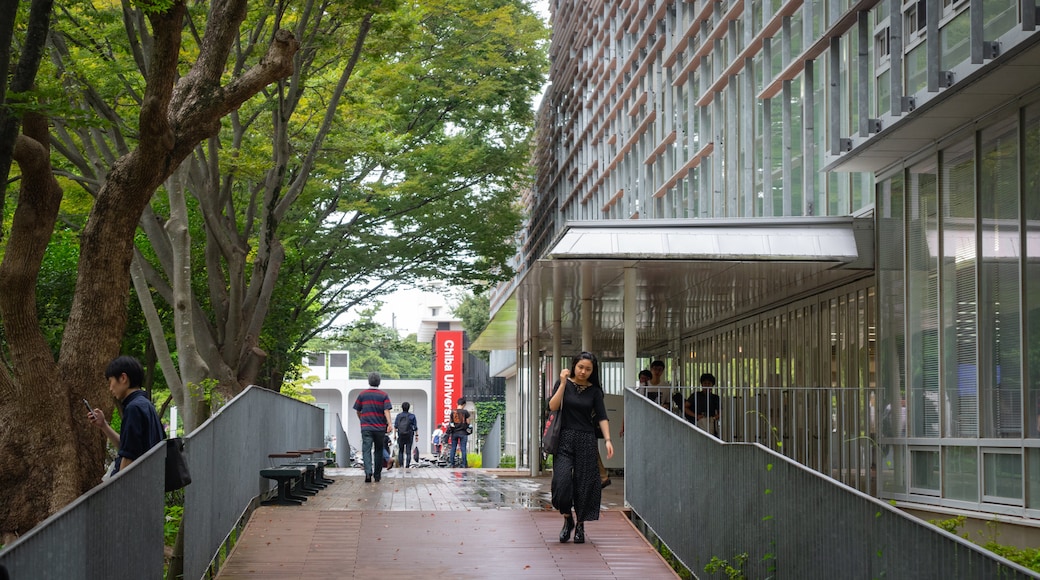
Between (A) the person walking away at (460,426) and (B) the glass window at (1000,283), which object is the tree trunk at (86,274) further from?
(A) the person walking away at (460,426)

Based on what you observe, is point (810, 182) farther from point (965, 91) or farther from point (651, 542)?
point (651, 542)

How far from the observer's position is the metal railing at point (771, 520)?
18.0ft

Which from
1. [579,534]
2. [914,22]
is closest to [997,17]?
[914,22]

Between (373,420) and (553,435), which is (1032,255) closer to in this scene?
(553,435)

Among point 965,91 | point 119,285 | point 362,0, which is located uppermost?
point 362,0

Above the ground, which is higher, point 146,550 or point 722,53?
point 722,53

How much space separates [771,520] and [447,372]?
48300 millimetres

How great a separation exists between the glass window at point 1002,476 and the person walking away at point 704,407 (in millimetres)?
3535

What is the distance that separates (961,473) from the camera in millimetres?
13695

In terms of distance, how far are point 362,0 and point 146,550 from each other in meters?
10.6

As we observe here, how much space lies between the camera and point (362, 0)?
16.6 m

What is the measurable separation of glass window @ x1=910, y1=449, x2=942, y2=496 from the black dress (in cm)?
467

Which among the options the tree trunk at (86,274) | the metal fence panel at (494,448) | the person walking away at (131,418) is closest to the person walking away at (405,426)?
the metal fence panel at (494,448)

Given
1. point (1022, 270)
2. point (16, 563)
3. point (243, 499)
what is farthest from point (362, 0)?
point (16, 563)
